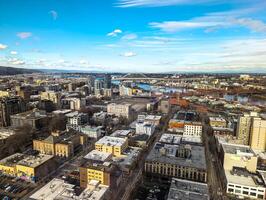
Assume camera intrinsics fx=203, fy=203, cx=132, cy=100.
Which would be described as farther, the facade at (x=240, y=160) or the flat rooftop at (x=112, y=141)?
the flat rooftop at (x=112, y=141)

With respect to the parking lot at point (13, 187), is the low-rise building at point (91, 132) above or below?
above

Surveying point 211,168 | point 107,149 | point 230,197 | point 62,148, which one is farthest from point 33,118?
point 230,197

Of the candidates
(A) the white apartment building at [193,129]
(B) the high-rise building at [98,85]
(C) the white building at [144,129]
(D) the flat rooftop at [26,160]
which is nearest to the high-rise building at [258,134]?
(A) the white apartment building at [193,129]

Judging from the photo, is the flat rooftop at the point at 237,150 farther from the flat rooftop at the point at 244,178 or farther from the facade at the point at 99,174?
the facade at the point at 99,174

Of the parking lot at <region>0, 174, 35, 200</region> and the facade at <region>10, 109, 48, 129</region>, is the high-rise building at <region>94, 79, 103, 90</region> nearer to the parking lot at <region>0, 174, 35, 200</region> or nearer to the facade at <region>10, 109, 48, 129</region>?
the facade at <region>10, 109, 48, 129</region>

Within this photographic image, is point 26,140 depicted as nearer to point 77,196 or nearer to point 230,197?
point 77,196
